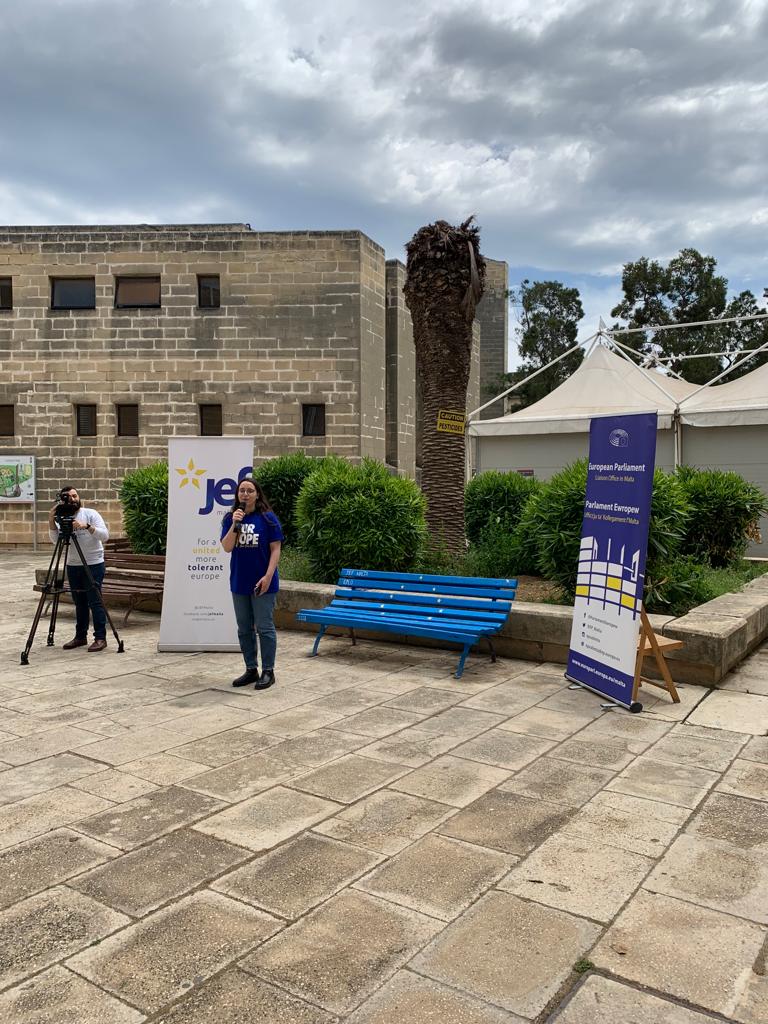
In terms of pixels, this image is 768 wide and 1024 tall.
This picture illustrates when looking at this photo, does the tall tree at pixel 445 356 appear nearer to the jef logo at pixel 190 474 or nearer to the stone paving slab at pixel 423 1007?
the jef logo at pixel 190 474

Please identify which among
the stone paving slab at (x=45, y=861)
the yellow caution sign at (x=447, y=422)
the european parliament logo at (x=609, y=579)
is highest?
the yellow caution sign at (x=447, y=422)

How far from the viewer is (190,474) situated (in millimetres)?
7762

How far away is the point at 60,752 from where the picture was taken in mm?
4828

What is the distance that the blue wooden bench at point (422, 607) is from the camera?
6.84 meters

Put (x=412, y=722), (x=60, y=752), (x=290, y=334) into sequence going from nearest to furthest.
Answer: (x=60, y=752) → (x=412, y=722) → (x=290, y=334)

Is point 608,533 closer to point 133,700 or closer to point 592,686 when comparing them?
point 592,686

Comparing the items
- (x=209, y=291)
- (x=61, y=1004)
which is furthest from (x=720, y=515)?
(x=209, y=291)

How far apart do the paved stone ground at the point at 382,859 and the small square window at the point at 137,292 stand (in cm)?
1510

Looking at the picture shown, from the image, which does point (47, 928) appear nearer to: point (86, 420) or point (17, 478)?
point (86, 420)

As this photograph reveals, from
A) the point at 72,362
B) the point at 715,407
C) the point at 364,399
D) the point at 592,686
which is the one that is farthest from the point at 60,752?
the point at 72,362

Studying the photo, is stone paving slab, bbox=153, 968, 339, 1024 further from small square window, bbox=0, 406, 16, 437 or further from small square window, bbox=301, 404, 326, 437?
small square window, bbox=0, 406, 16, 437

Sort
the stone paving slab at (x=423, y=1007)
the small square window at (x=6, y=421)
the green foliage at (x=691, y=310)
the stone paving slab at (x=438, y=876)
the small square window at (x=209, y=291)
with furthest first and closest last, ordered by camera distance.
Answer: the green foliage at (x=691, y=310) → the small square window at (x=6, y=421) → the small square window at (x=209, y=291) → the stone paving slab at (x=438, y=876) → the stone paving slab at (x=423, y=1007)

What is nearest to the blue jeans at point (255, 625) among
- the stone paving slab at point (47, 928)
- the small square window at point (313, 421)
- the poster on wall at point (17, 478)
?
the stone paving slab at point (47, 928)

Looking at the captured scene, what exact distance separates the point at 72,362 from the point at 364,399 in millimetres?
7002
